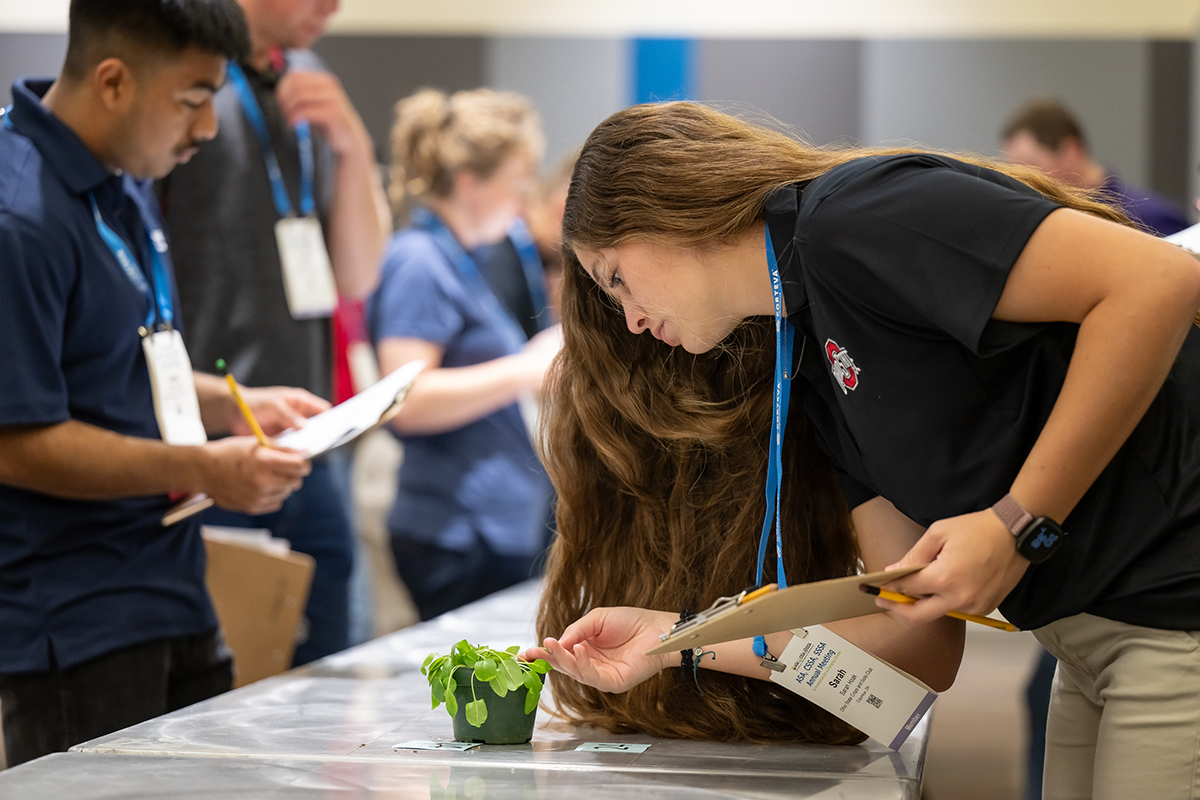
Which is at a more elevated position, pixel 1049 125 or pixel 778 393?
pixel 778 393

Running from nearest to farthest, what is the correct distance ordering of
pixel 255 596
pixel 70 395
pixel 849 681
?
pixel 849 681, pixel 70 395, pixel 255 596

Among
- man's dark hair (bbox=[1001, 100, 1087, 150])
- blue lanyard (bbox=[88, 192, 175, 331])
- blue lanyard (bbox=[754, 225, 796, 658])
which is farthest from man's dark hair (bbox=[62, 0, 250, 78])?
man's dark hair (bbox=[1001, 100, 1087, 150])

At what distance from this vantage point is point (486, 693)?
136 cm

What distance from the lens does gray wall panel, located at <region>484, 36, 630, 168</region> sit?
475cm

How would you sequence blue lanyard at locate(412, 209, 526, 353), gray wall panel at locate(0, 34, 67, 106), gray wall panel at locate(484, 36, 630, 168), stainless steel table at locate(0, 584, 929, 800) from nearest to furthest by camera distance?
1. stainless steel table at locate(0, 584, 929, 800)
2. gray wall panel at locate(0, 34, 67, 106)
3. blue lanyard at locate(412, 209, 526, 353)
4. gray wall panel at locate(484, 36, 630, 168)

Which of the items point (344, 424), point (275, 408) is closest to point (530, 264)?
point (275, 408)

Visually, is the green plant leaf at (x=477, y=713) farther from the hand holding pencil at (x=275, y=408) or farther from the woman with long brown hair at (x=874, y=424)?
the hand holding pencil at (x=275, y=408)

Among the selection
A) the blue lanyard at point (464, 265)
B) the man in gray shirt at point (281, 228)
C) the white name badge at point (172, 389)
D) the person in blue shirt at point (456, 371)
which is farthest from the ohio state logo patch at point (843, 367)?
the blue lanyard at point (464, 265)

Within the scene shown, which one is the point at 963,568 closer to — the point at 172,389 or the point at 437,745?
the point at 437,745

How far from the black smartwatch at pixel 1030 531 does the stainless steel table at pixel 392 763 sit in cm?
29

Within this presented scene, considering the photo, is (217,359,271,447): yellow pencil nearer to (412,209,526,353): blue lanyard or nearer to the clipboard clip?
the clipboard clip

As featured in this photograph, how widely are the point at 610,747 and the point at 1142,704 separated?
0.58 m

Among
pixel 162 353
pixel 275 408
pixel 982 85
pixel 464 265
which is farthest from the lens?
pixel 982 85

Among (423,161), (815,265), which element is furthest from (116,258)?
(423,161)
